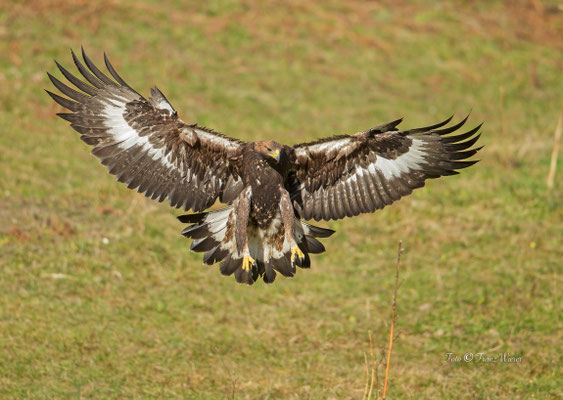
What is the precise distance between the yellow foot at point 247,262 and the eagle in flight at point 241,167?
11 millimetres

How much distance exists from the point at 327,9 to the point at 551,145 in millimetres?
8539

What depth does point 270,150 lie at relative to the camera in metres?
7.51

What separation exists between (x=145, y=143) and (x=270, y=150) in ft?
4.62

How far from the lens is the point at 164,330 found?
28.7 ft

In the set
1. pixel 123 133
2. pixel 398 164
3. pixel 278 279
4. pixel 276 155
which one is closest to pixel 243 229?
pixel 276 155

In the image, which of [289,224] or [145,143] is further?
[145,143]

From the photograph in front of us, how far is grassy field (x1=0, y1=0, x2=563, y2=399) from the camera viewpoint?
26.2 feet

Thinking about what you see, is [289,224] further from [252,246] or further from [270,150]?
[270,150]

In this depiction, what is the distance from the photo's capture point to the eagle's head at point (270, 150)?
7480 mm

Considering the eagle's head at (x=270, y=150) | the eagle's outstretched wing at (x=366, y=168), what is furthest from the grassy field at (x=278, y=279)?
the eagle's head at (x=270, y=150)

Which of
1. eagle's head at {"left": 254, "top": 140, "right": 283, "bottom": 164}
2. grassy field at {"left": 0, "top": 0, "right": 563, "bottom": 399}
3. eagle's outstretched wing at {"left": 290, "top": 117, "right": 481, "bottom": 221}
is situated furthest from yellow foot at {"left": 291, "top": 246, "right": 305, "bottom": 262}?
grassy field at {"left": 0, "top": 0, "right": 563, "bottom": 399}

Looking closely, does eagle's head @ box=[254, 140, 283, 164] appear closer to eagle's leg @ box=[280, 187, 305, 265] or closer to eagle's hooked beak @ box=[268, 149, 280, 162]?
eagle's hooked beak @ box=[268, 149, 280, 162]

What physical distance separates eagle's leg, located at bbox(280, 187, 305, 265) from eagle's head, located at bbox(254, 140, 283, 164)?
15.1 inches

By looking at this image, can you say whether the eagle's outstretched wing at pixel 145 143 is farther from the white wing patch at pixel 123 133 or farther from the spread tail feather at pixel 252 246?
the spread tail feather at pixel 252 246
